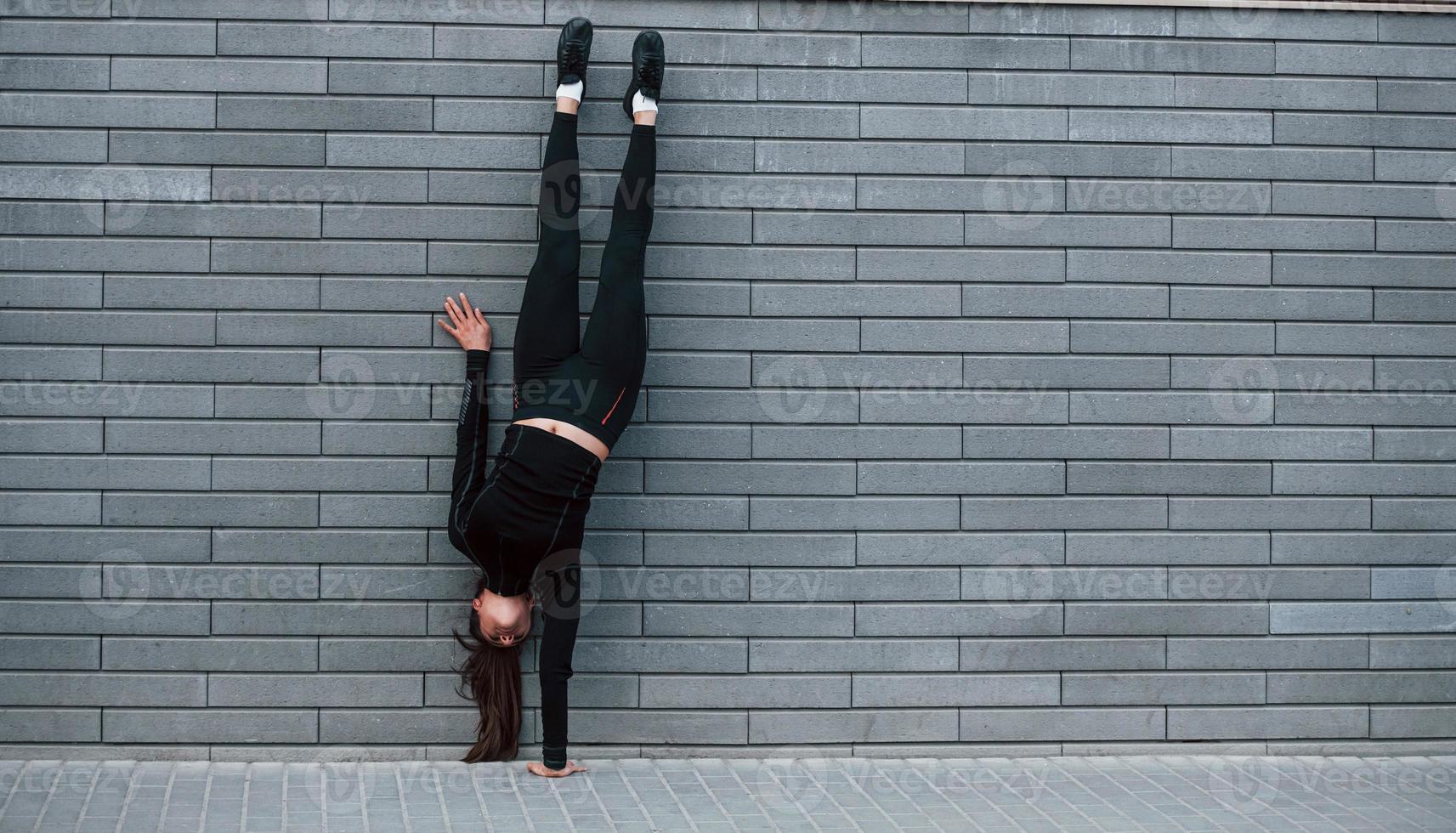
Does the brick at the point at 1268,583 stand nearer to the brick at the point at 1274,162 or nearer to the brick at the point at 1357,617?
the brick at the point at 1357,617

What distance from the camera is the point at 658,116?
642cm

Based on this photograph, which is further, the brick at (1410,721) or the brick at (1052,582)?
the brick at (1410,721)

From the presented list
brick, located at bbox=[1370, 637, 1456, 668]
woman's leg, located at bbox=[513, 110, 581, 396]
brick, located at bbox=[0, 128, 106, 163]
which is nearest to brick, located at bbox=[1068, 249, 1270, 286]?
brick, located at bbox=[1370, 637, 1456, 668]

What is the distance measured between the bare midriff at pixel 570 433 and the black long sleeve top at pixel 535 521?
0.02 meters

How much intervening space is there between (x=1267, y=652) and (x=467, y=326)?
174 inches

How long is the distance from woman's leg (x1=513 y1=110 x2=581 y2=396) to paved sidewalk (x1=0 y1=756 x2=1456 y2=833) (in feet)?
6.36

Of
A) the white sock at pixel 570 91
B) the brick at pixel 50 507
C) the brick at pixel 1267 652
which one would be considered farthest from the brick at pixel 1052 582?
the brick at pixel 50 507

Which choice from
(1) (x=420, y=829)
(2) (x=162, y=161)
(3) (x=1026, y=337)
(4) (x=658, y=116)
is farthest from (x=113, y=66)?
(3) (x=1026, y=337)

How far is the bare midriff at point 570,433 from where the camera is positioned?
238 inches

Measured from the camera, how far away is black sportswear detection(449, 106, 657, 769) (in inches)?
237

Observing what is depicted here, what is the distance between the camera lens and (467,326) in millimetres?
6293

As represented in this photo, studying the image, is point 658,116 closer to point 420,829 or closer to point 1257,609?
point 420,829

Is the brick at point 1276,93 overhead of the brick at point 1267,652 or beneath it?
overhead

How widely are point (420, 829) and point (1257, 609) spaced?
14.1 ft
